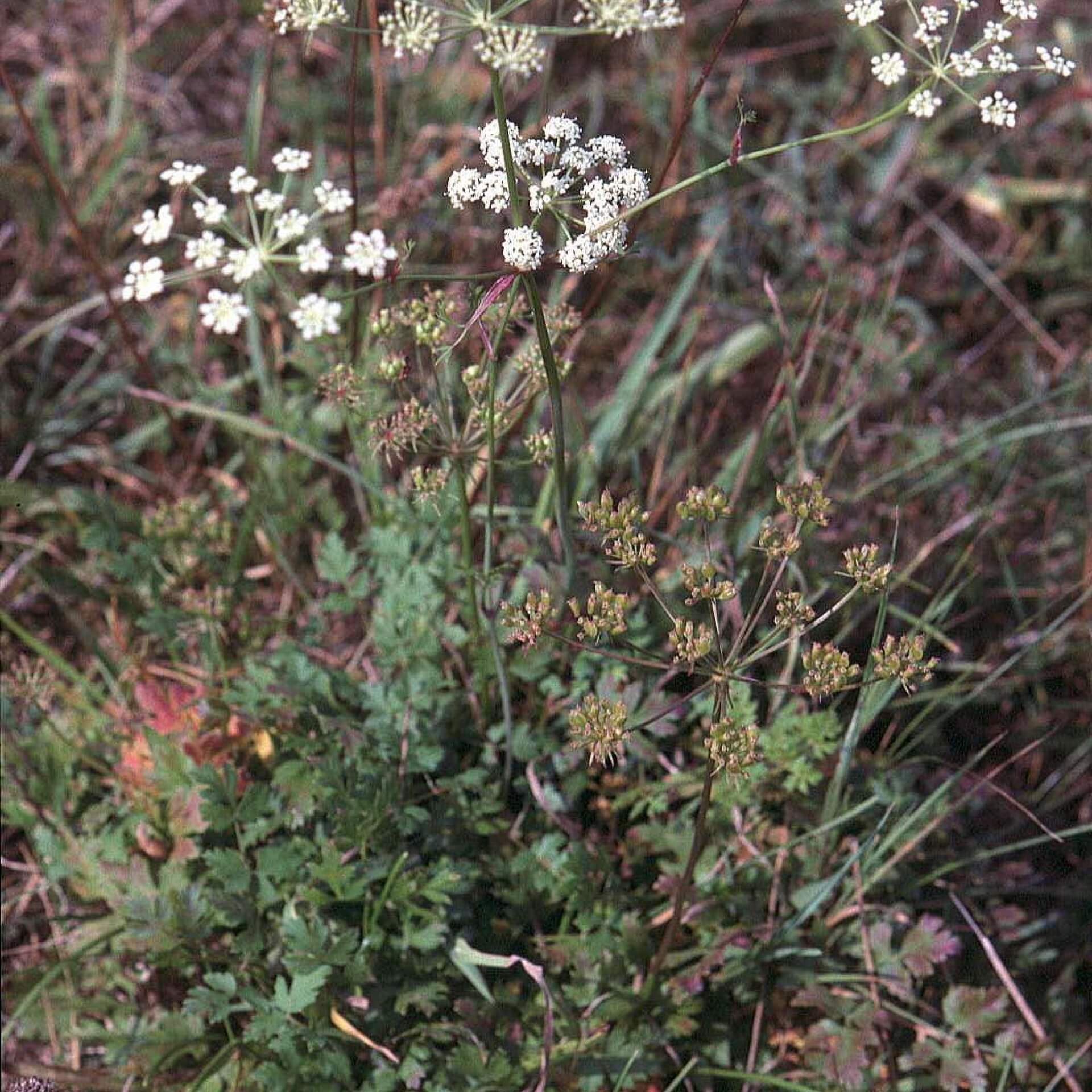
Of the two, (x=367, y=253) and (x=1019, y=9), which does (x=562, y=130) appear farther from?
(x=1019, y=9)

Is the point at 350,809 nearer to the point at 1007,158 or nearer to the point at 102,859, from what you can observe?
the point at 102,859

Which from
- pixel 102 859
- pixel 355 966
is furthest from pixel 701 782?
pixel 102 859

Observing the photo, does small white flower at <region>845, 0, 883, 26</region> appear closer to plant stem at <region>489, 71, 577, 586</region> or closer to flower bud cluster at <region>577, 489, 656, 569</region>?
plant stem at <region>489, 71, 577, 586</region>

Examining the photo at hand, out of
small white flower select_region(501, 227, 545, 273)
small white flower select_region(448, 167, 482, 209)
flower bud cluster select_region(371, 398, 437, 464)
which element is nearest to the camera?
small white flower select_region(501, 227, 545, 273)

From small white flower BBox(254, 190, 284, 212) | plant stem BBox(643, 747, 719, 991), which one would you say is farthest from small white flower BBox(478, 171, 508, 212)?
plant stem BBox(643, 747, 719, 991)

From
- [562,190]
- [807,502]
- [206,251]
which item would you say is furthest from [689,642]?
[206,251]
